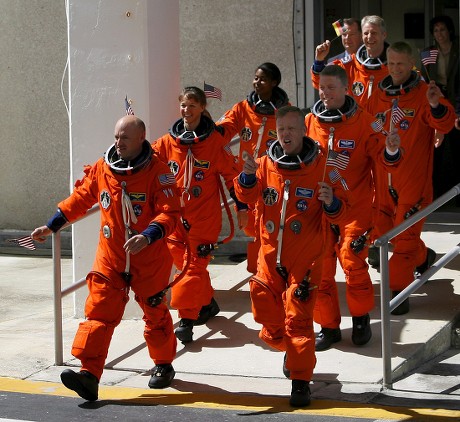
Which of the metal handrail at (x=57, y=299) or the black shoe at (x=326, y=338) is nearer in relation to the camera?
the black shoe at (x=326, y=338)

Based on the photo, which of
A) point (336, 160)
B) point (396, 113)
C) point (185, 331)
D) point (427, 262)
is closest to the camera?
point (336, 160)

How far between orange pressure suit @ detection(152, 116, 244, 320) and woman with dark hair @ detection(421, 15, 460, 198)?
196 centimetres

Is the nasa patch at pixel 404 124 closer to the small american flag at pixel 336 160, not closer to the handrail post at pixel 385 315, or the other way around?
the small american flag at pixel 336 160

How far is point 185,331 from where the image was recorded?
872cm

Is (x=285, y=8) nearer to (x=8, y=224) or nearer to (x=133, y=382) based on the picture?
(x=8, y=224)

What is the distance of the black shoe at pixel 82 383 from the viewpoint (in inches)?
288

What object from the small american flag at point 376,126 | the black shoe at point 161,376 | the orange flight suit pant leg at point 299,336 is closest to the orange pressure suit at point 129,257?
the black shoe at point 161,376

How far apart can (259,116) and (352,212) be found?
5.35 ft

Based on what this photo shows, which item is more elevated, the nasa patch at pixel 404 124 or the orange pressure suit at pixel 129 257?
the nasa patch at pixel 404 124

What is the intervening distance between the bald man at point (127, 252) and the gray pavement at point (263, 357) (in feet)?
1.70

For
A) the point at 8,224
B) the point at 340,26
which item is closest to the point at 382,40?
the point at 340,26

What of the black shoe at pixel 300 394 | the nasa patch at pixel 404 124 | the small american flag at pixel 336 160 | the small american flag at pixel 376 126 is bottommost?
the black shoe at pixel 300 394

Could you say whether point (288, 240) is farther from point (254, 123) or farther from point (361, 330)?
point (254, 123)

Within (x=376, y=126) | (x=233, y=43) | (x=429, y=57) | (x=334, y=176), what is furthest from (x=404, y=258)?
(x=233, y=43)
